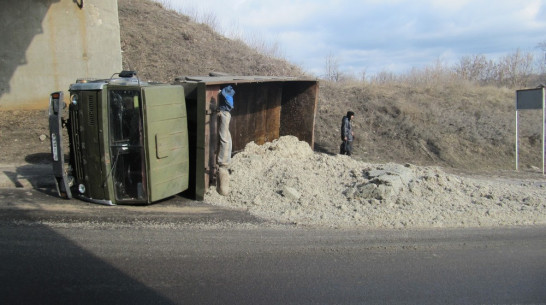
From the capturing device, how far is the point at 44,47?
13305mm

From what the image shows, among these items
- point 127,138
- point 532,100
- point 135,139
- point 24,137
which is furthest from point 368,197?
point 24,137

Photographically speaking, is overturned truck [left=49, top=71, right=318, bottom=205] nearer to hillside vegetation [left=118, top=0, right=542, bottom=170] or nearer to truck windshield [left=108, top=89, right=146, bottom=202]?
truck windshield [left=108, top=89, right=146, bottom=202]

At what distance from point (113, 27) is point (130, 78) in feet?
26.4

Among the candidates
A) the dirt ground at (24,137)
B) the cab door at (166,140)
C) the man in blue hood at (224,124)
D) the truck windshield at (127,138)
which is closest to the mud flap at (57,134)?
the truck windshield at (127,138)

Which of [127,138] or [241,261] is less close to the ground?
[127,138]

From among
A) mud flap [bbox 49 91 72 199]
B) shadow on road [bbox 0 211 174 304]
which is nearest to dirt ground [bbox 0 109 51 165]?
mud flap [bbox 49 91 72 199]

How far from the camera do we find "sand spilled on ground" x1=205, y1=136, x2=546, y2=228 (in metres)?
7.05

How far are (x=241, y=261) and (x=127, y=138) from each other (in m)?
3.29

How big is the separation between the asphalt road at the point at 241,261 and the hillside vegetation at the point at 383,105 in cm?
844

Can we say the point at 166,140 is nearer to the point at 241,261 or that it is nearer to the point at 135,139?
the point at 135,139

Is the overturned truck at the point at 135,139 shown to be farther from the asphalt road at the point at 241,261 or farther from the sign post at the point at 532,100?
the sign post at the point at 532,100

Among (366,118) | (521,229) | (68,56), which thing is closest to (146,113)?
(521,229)

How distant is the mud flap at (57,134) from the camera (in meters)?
7.29

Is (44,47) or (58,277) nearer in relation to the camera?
(58,277)
